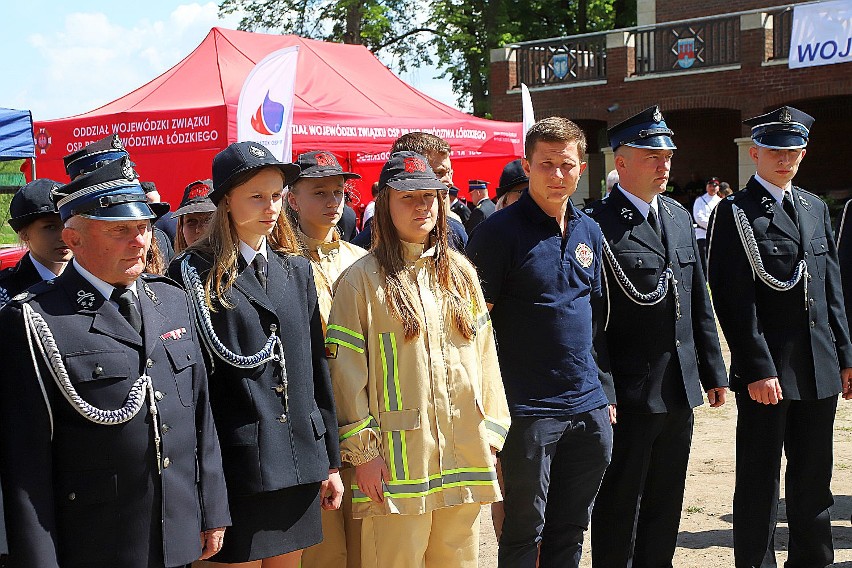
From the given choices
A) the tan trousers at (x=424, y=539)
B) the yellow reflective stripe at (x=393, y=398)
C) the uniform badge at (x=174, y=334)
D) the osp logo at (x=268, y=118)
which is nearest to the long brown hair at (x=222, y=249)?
the uniform badge at (x=174, y=334)

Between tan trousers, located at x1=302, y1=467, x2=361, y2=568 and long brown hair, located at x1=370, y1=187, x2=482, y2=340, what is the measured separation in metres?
0.85

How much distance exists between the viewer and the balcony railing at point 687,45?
23203mm

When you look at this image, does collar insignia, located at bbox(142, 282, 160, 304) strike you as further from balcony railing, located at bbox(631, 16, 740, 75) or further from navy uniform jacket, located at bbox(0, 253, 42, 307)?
balcony railing, located at bbox(631, 16, 740, 75)

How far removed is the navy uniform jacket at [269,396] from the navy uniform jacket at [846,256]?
3.16 meters

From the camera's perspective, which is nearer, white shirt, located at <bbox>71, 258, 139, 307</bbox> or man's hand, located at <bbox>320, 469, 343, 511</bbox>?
white shirt, located at <bbox>71, 258, 139, 307</bbox>

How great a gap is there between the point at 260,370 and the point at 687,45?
22080 mm

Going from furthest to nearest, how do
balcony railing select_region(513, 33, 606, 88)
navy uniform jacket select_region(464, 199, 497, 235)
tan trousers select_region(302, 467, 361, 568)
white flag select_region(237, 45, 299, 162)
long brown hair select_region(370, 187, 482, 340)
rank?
balcony railing select_region(513, 33, 606, 88), navy uniform jacket select_region(464, 199, 497, 235), white flag select_region(237, 45, 299, 162), tan trousers select_region(302, 467, 361, 568), long brown hair select_region(370, 187, 482, 340)

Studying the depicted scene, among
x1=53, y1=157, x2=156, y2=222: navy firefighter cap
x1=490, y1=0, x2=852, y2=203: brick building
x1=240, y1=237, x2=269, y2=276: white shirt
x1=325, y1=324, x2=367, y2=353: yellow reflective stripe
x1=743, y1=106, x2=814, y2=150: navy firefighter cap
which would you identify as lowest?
x1=325, y1=324, x2=367, y2=353: yellow reflective stripe

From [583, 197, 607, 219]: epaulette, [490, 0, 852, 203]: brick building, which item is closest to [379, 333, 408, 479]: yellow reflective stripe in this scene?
[583, 197, 607, 219]: epaulette

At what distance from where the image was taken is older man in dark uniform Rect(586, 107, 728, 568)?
452cm

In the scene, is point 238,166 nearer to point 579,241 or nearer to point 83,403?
point 83,403

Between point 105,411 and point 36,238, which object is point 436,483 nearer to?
point 105,411

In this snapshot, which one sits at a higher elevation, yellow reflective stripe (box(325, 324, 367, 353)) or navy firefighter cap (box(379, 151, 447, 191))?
navy firefighter cap (box(379, 151, 447, 191))

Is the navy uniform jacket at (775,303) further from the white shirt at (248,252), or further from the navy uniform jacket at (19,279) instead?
the navy uniform jacket at (19,279)
